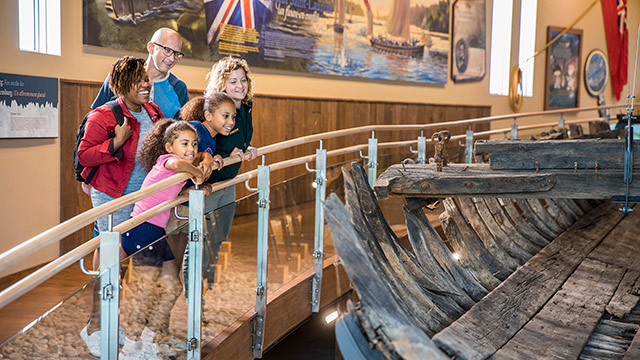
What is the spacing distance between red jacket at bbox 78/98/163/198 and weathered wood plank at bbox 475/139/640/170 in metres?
2.06

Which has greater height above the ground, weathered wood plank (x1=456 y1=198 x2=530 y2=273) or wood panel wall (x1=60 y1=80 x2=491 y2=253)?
wood panel wall (x1=60 y1=80 x2=491 y2=253)

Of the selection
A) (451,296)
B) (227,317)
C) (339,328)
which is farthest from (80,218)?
(451,296)

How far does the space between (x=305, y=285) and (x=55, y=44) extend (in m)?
3.22

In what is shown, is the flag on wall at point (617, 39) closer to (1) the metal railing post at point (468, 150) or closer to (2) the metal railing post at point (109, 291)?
(1) the metal railing post at point (468, 150)

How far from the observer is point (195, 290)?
122 inches

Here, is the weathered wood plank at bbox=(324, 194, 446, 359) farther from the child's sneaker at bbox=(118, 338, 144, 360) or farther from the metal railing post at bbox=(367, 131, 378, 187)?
the metal railing post at bbox=(367, 131, 378, 187)

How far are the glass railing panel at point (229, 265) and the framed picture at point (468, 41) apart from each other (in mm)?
9223

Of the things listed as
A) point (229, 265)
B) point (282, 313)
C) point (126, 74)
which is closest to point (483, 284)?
point (282, 313)

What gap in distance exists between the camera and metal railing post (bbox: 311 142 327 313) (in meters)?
Answer: 4.70

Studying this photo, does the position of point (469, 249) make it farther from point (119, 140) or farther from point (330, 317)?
point (119, 140)

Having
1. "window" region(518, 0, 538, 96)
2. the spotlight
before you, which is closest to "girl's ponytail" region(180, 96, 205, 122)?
the spotlight

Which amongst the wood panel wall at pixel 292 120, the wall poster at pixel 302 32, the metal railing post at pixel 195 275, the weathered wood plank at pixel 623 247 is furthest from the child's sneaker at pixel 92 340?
the wall poster at pixel 302 32

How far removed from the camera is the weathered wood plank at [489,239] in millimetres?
4547

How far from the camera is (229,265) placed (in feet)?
11.4
